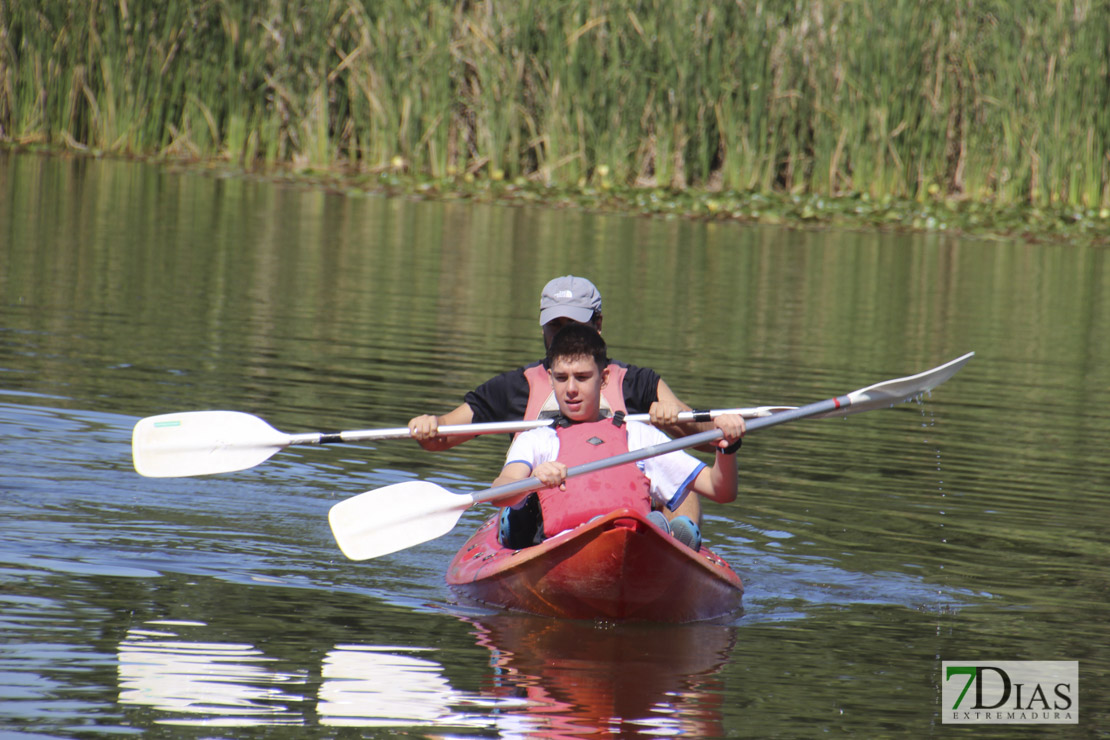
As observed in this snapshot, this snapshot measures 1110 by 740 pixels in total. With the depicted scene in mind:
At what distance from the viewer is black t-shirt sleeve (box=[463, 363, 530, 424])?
6.27 meters

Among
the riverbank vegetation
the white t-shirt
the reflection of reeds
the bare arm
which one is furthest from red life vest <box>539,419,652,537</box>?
the reflection of reeds

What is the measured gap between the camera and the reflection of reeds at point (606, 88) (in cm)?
1870

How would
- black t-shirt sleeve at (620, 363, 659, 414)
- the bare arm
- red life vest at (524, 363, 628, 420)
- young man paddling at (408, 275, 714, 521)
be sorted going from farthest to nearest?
black t-shirt sleeve at (620, 363, 659, 414), red life vest at (524, 363, 628, 420), young man paddling at (408, 275, 714, 521), the bare arm

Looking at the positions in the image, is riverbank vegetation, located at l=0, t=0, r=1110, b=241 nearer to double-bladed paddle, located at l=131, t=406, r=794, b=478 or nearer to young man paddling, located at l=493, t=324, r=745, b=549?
double-bladed paddle, located at l=131, t=406, r=794, b=478

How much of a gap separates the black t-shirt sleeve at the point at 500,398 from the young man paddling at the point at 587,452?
58 cm

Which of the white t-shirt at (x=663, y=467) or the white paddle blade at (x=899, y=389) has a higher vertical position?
the white paddle blade at (x=899, y=389)

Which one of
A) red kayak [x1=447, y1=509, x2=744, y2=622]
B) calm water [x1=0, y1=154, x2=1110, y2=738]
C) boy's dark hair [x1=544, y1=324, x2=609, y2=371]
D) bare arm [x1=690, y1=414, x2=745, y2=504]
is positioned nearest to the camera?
calm water [x1=0, y1=154, x2=1110, y2=738]

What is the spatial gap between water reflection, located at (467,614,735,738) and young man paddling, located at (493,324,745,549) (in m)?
0.39

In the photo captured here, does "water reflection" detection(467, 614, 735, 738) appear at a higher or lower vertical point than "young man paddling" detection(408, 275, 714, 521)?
lower

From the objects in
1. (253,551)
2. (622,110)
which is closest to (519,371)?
(253,551)

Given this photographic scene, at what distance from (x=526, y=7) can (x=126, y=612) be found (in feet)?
49.6

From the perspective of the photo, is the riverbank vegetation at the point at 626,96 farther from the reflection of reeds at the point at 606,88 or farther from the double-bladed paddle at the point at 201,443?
the double-bladed paddle at the point at 201,443

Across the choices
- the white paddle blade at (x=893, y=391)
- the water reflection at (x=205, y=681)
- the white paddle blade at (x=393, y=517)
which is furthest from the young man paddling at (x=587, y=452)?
the water reflection at (x=205, y=681)

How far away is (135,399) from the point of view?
27.6 ft
